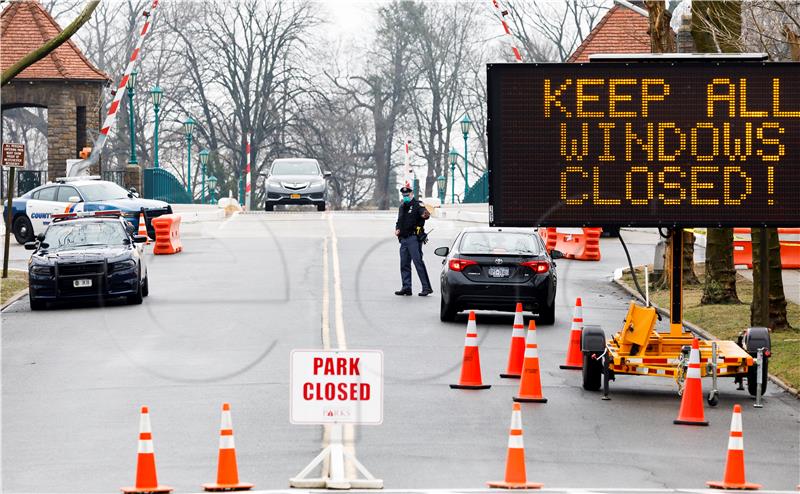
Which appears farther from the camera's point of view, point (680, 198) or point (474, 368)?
point (474, 368)

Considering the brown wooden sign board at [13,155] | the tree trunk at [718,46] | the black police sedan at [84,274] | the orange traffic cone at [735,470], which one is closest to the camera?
the orange traffic cone at [735,470]

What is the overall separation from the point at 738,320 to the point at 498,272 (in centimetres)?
389

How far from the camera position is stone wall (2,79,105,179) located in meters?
53.4

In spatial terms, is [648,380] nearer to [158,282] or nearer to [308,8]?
[158,282]

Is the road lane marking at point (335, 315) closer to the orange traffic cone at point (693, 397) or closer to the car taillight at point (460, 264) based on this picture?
the car taillight at point (460, 264)

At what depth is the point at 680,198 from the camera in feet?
50.6

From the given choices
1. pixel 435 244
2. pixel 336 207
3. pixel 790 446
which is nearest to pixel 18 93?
pixel 435 244

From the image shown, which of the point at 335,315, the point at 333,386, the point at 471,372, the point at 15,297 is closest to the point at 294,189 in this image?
the point at 15,297

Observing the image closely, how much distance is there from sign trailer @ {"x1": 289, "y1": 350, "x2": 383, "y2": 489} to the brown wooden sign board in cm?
2076

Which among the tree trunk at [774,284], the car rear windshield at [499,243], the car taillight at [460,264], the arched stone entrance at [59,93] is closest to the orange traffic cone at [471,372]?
the car taillight at [460,264]

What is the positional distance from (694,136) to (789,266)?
65.7 ft

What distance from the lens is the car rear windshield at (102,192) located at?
4009 centimetres

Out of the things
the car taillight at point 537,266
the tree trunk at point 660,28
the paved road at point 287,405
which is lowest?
the paved road at point 287,405

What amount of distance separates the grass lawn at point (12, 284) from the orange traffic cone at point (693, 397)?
50.7 ft
